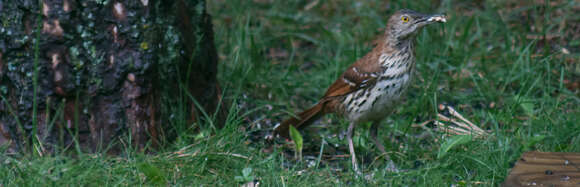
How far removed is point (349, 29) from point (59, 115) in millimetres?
3342

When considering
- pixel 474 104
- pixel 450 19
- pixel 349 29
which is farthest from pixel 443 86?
pixel 349 29

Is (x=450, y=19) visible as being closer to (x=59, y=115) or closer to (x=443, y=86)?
(x=443, y=86)

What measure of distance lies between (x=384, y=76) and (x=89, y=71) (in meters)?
1.64

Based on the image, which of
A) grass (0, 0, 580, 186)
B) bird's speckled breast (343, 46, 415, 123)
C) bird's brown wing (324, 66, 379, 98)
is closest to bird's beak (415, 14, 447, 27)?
bird's speckled breast (343, 46, 415, 123)

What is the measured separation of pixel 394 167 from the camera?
3.77 metres

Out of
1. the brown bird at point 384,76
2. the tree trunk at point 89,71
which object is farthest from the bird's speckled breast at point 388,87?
the tree trunk at point 89,71

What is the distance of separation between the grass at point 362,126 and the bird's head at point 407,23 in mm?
629

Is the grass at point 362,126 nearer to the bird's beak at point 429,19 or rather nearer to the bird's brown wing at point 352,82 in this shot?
the bird's brown wing at point 352,82

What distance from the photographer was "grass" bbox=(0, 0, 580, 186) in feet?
11.4

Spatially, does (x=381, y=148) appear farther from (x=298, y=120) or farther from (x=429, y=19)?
(x=429, y=19)

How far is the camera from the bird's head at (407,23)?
3898mm

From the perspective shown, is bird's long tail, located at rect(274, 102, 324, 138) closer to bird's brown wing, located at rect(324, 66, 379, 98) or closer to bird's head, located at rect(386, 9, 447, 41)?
bird's brown wing, located at rect(324, 66, 379, 98)

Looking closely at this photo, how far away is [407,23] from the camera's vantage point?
3953mm

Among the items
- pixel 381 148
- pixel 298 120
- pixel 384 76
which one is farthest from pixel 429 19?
pixel 298 120
